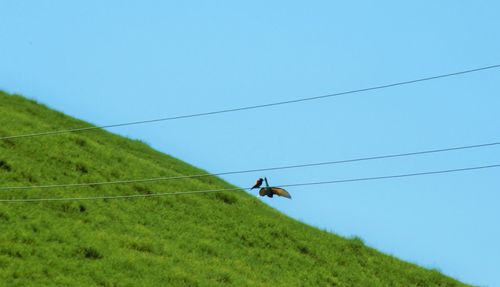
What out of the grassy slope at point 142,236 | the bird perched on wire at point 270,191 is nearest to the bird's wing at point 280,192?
the bird perched on wire at point 270,191

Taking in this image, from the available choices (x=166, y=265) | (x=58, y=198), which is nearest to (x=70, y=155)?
(x=58, y=198)

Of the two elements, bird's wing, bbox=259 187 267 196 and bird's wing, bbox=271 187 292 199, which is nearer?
bird's wing, bbox=271 187 292 199

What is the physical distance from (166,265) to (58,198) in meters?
6.68

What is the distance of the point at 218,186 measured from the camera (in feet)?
166

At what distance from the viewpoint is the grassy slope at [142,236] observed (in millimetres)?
30844

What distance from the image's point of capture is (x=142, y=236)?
35562 millimetres

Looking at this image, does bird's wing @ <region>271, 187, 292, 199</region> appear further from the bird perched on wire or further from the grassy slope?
the grassy slope

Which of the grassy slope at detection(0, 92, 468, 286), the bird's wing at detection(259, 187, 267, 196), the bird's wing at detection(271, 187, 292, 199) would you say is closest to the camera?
the bird's wing at detection(271, 187, 292, 199)

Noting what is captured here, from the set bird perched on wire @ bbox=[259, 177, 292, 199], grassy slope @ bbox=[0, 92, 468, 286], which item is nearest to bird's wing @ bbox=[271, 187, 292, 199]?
bird perched on wire @ bbox=[259, 177, 292, 199]

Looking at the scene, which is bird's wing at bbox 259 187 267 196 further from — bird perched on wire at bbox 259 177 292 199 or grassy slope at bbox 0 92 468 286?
grassy slope at bbox 0 92 468 286

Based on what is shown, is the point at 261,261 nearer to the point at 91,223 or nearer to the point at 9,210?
the point at 91,223

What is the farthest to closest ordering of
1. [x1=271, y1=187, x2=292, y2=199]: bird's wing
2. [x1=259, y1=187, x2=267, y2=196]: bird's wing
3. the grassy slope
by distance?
the grassy slope < [x1=259, y1=187, x2=267, y2=196]: bird's wing < [x1=271, y1=187, x2=292, y2=199]: bird's wing

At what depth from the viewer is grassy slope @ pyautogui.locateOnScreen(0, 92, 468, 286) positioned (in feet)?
101

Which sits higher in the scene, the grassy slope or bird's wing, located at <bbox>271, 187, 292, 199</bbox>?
the grassy slope
